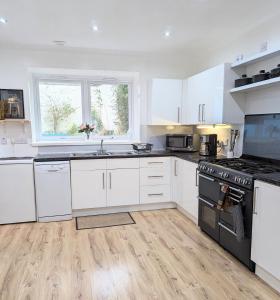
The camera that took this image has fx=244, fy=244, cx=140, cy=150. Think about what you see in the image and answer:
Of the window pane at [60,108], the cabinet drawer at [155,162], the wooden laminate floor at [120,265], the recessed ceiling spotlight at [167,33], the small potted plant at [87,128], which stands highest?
the recessed ceiling spotlight at [167,33]

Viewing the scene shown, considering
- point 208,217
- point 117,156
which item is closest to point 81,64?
point 117,156

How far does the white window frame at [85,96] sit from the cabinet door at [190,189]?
4.11ft

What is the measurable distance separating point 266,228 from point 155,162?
2.03m

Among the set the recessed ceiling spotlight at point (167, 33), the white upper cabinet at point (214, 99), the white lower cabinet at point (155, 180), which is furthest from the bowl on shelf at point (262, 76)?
the white lower cabinet at point (155, 180)

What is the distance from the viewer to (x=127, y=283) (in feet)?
6.99

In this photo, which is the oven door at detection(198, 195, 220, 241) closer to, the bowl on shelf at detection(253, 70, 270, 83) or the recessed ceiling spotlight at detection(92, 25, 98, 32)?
the bowl on shelf at detection(253, 70, 270, 83)

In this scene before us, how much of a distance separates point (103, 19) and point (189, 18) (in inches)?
37.4

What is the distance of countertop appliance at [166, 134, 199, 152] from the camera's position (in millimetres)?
4031

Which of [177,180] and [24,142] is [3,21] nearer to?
[24,142]

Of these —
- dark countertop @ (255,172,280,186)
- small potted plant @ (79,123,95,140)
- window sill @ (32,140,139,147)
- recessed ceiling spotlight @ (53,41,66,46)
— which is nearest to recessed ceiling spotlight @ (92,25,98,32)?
recessed ceiling spotlight @ (53,41,66,46)

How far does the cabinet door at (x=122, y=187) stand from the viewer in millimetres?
3699

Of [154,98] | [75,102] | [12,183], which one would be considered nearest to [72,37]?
[75,102]

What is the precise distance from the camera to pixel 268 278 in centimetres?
211

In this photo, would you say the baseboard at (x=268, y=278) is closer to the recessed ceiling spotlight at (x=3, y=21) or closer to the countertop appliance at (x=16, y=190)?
the countertop appliance at (x=16, y=190)
